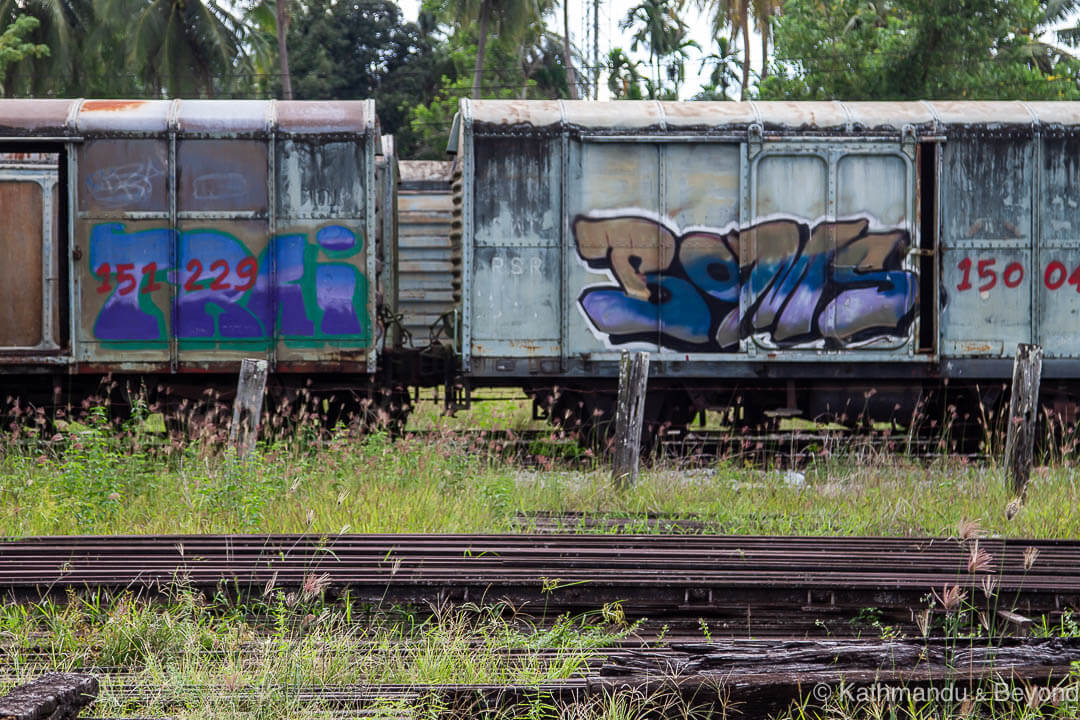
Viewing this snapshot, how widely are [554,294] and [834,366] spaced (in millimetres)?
2794

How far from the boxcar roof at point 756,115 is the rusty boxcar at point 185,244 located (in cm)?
147

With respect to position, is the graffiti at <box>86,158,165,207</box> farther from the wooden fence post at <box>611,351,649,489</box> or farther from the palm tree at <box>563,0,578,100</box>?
the palm tree at <box>563,0,578,100</box>

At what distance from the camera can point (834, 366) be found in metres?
10.4

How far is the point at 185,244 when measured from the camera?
1009 cm

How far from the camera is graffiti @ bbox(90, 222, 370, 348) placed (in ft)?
32.9

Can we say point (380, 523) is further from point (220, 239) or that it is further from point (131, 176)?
point (131, 176)

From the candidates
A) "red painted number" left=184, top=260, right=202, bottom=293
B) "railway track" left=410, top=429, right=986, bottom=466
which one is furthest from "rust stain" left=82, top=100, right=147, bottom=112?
"railway track" left=410, top=429, right=986, bottom=466

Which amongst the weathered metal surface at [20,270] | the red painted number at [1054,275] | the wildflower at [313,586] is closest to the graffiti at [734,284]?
the red painted number at [1054,275]

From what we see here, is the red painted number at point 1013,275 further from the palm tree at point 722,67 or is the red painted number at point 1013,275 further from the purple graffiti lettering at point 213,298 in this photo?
the palm tree at point 722,67

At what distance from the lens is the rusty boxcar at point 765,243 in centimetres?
1023

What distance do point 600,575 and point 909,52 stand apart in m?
15.1

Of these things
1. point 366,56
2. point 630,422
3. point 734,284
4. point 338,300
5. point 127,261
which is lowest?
point 630,422

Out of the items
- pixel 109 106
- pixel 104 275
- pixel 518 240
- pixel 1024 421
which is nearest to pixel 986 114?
pixel 1024 421

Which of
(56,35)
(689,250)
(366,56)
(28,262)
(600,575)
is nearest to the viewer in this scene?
(600,575)
